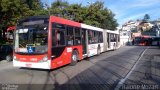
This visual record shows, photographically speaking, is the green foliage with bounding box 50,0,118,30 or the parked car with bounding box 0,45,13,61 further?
the green foliage with bounding box 50,0,118,30

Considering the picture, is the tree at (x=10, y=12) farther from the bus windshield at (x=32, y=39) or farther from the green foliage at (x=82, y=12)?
the green foliage at (x=82, y=12)

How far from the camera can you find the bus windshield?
1314 cm

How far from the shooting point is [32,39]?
1365 cm

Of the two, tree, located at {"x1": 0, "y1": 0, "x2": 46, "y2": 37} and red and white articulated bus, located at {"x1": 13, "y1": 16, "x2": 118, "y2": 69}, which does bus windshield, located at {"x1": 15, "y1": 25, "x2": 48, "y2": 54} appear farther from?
tree, located at {"x1": 0, "y1": 0, "x2": 46, "y2": 37}

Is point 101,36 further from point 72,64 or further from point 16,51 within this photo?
point 16,51

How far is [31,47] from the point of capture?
1331 cm

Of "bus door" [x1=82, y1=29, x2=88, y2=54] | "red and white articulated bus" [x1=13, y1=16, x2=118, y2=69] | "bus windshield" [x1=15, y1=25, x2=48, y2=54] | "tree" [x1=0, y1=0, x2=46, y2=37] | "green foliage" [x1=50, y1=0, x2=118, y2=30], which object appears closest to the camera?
"red and white articulated bus" [x1=13, y1=16, x2=118, y2=69]

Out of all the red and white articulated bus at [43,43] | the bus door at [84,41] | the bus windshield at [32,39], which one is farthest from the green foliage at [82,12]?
A: the bus windshield at [32,39]

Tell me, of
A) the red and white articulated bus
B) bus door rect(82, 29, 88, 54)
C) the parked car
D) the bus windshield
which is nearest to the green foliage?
the parked car

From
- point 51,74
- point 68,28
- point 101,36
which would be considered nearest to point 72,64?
point 68,28

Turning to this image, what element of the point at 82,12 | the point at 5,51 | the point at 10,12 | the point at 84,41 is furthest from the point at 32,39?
the point at 82,12

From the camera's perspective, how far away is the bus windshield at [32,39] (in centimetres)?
1314

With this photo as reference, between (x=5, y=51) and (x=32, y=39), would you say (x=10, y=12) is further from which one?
(x=32, y=39)

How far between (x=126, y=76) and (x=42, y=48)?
169 inches
